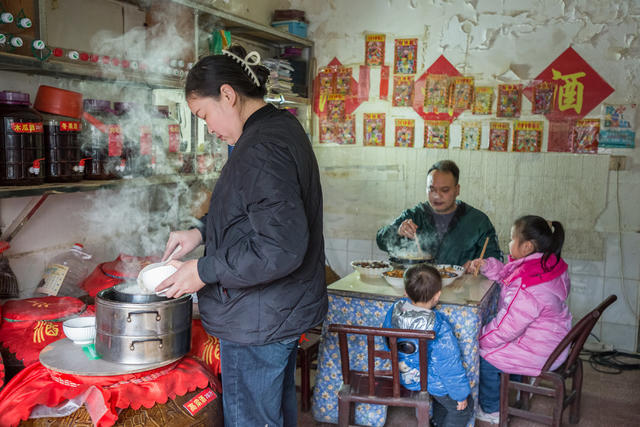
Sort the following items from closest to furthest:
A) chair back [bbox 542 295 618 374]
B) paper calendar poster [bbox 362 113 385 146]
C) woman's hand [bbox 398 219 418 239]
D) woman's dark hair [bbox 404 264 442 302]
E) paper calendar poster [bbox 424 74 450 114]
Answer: woman's dark hair [bbox 404 264 442 302] → chair back [bbox 542 295 618 374] → woman's hand [bbox 398 219 418 239] → paper calendar poster [bbox 424 74 450 114] → paper calendar poster [bbox 362 113 385 146]

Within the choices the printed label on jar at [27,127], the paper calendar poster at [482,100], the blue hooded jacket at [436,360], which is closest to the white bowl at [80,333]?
the printed label on jar at [27,127]

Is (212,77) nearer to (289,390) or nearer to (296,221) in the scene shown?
(296,221)

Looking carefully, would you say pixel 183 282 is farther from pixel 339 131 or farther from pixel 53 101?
pixel 339 131

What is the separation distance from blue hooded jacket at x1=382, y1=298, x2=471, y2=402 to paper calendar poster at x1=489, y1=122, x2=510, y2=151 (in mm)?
2061

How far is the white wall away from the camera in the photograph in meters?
3.94

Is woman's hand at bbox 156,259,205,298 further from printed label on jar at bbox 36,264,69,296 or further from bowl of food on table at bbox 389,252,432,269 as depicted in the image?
bowl of food on table at bbox 389,252,432,269

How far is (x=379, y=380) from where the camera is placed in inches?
104

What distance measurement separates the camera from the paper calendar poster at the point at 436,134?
4336mm

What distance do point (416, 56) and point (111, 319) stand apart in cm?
335

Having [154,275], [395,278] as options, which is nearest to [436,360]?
[395,278]

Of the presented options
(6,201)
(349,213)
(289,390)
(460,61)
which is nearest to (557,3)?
(460,61)

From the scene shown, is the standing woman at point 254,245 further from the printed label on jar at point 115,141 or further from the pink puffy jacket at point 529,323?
the pink puffy jacket at point 529,323

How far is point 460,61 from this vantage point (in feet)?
14.0

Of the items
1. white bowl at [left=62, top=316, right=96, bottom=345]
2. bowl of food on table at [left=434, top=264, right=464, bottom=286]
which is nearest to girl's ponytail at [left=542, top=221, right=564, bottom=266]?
bowl of food on table at [left=434, top=264, right=464, bottom=286]
